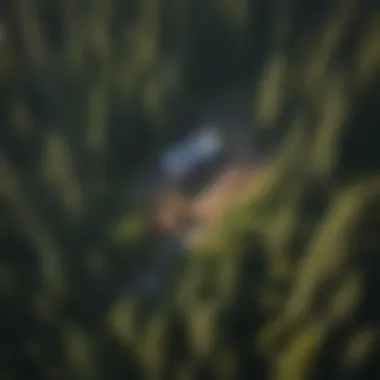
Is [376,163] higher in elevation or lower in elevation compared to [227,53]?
lower

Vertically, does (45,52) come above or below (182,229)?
above

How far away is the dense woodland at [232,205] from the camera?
2.10 ft

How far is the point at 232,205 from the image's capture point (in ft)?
2.16

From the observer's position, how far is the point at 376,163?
Result: 0.63 meters

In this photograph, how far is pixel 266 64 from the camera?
2.12ft

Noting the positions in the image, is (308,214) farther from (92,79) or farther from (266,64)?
(92,79)

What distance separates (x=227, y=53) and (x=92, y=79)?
139mm

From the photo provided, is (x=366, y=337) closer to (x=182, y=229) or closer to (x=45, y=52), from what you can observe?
(x=182, y=229)

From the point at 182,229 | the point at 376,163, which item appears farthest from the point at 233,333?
the point at 376,163

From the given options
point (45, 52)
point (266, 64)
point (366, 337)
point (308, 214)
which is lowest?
point (366, 337)

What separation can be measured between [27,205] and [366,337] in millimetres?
369

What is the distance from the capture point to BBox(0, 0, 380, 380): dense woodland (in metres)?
0.64

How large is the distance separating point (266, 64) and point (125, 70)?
0.14 meters

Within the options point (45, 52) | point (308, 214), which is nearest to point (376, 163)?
point (308, 214)
